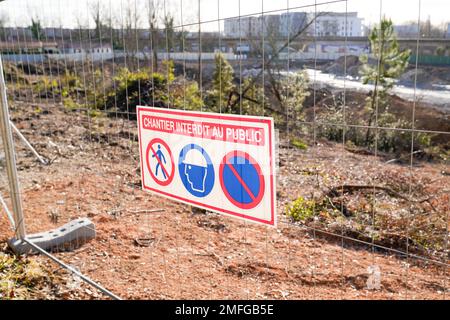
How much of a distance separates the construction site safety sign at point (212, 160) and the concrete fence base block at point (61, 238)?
1.48 meters

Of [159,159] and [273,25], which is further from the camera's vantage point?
[273,25]

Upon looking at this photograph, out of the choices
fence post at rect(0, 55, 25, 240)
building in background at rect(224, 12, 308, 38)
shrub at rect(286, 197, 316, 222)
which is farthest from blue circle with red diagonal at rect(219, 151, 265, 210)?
shrub at rect(286, 197, 316, 222)

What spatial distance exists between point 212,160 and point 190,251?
1.88 metres

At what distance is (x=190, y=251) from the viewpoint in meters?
4.36

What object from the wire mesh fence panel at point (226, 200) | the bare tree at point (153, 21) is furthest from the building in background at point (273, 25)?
the bare tree at point (153, 21)

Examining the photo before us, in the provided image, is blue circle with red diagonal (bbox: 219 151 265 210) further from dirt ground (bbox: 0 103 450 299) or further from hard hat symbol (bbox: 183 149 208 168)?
dirt ground (bbox: 0 103 450 299)

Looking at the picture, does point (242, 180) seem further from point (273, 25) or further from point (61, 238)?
point (273, 25)

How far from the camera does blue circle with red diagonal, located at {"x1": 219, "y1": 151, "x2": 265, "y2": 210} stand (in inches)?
99.4

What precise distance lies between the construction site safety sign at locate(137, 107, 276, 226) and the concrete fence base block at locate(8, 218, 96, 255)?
1.48m

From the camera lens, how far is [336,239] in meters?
4.95

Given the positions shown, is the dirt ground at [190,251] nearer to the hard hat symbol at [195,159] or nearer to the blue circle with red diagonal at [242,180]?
the blue circle with red diagonal at [242,180]

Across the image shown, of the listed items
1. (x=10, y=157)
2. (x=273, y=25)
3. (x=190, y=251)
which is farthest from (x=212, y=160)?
(x=273, y=25)
